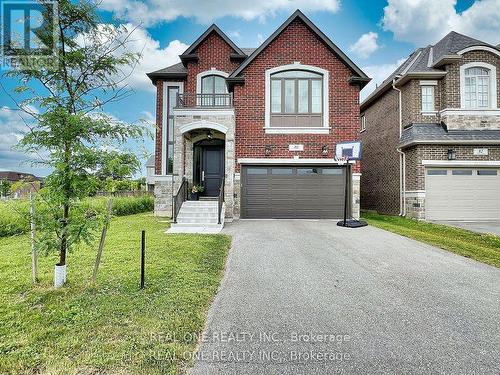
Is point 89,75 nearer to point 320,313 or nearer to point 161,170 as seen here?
point 320,313

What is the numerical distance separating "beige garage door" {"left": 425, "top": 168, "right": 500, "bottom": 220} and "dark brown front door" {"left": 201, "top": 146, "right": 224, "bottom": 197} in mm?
9323

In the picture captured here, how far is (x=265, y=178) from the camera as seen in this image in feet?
39.1

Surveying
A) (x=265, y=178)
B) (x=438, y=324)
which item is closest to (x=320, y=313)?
(x=438, y=324)

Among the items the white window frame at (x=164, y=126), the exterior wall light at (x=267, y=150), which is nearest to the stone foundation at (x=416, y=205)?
the exterior wall light at (x=267, y=150)

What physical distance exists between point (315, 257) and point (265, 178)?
6218mm

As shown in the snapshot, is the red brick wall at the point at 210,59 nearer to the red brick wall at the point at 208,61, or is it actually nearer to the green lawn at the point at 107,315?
the red brick wall at the point at 208,61

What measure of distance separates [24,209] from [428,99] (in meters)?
15.2

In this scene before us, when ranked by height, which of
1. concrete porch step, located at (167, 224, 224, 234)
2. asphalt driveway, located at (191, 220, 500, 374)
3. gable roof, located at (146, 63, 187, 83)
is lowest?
asphalt driveway, located at (191, 220, 500, 374)

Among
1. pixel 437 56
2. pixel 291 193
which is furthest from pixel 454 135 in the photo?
pixel 291 193

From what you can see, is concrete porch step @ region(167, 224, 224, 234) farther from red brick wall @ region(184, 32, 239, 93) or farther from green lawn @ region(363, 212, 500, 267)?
red brick wall @ region(184, 32, 239, 93)

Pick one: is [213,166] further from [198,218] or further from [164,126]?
[198,218]

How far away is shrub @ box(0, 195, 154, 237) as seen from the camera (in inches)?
151

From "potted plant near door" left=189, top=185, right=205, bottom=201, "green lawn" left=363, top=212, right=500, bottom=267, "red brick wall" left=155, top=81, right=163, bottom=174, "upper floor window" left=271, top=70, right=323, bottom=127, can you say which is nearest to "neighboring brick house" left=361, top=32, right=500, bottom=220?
"green lawn" left=363, top=212, right=500, bottom=267

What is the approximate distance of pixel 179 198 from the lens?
1061cm
